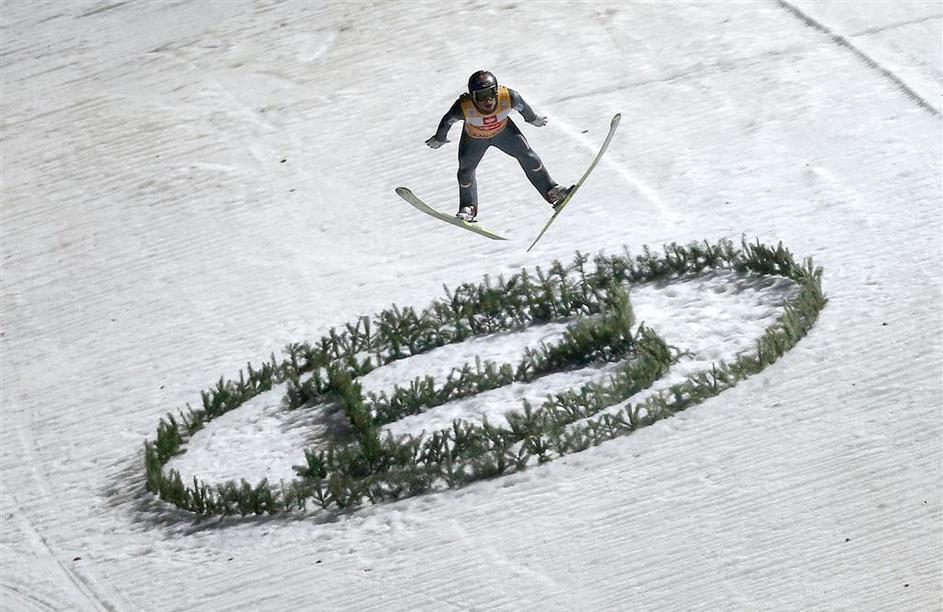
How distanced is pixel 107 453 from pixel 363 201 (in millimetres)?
4163

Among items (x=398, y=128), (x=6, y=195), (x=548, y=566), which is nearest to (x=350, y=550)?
(x=548, y=566)

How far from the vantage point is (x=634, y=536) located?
10477mm

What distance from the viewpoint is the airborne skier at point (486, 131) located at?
1054 centimetres

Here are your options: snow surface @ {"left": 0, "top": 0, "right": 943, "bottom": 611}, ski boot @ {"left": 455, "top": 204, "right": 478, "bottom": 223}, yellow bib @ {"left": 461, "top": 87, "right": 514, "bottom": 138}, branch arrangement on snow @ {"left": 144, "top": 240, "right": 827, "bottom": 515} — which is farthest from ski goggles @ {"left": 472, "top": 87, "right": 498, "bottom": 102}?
snow surface @ {"left": 0, "top": 0, "right": 943, "bottom": 611}

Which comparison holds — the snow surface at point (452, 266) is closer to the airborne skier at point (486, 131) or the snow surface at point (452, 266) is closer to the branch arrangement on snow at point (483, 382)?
the branch arrangement on snow at point (483, 382)

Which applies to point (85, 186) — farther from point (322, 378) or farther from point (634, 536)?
point (634, 536)

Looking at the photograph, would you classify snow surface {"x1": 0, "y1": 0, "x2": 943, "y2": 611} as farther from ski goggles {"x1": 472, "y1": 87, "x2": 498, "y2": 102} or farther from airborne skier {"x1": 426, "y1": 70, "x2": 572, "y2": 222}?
ski goggles {"x1": 472, "y1": 87, "x2": 498, "y2": 102}

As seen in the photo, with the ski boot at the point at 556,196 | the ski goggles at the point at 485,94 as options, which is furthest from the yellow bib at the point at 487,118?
the ski boot at the point at 556,196

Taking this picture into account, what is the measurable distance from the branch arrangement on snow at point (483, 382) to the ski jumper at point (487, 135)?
4.72ft

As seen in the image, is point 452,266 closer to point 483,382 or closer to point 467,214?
point 483,382

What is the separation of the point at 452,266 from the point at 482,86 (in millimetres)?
4162

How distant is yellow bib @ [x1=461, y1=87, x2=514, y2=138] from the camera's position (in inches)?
420

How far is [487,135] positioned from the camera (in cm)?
1101

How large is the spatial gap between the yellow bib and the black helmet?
0.13 m
